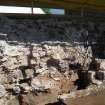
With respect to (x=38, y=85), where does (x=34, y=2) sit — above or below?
above

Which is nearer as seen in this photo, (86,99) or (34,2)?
(86,99)

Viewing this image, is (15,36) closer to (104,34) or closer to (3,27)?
(3,27)

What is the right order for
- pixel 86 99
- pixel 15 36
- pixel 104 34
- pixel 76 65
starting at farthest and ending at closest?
pixel 104 34
pixel 76 65
pixel 15 36
pixel 86 99

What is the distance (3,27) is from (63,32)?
2.50 ft

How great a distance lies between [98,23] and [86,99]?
121 centimetres

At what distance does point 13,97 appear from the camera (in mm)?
3197

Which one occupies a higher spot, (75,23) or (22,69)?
(75,23)

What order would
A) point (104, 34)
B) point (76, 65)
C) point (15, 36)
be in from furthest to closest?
1. point (104, 34)
2. point (76, 65)
3. point (15, 36)

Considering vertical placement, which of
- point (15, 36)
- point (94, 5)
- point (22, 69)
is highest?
point (94, 5)

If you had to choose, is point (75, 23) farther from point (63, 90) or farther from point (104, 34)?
point (63, 90)

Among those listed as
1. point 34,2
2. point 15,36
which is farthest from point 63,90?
point 34,2

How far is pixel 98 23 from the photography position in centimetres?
388

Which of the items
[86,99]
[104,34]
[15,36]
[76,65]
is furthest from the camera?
[104,34]

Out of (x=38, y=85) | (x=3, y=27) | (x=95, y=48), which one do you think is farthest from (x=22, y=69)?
(x=95, y=48)
